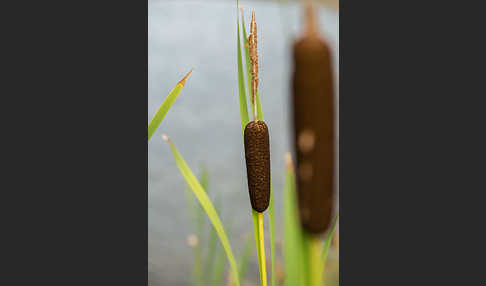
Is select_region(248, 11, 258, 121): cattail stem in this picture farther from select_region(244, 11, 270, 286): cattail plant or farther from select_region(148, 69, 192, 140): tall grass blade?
select_region(148, 69, 192, 140): tall grass blade

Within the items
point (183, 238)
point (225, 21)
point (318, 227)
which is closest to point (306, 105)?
point (318, 227)

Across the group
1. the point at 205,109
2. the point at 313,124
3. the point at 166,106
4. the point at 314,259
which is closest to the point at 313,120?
the point at 313,124

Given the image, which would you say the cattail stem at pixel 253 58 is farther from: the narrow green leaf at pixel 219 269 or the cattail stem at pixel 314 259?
the narrow green leaf at pixel 219 269

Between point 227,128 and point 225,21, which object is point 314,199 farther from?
point 225,21

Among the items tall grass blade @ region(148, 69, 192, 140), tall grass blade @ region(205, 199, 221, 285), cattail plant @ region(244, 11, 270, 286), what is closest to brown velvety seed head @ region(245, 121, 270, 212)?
cattail plant @ region(244, 11, 270, 286)

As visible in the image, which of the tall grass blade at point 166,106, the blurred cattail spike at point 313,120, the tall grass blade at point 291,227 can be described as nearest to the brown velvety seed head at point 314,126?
the blurred cattail spike at point 313,120

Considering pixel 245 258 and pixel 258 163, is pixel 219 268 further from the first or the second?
pixel 258 163
